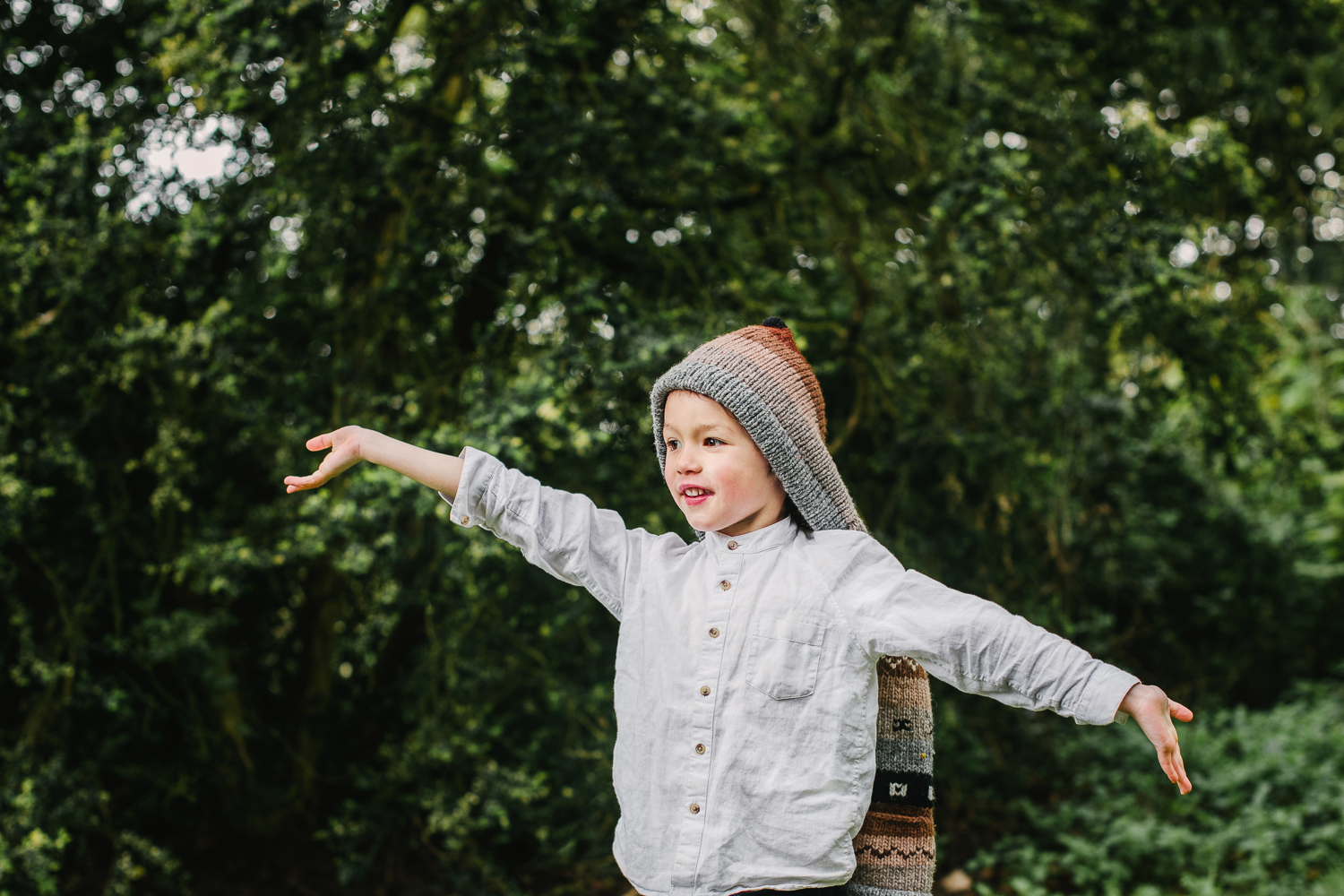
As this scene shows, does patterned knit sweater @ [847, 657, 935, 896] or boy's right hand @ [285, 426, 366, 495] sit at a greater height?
boy's right hand @ [285, 426, 366, 495]

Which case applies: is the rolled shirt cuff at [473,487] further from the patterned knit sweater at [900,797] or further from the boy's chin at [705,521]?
the patterned knit sweater at [900,797]

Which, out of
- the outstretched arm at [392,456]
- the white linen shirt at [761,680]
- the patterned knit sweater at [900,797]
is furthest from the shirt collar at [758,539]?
the outstretched arm at [392,456]

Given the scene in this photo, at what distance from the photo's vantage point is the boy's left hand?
4.25 ft

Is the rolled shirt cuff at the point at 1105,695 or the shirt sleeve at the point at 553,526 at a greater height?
the shirt sleeve at the point at 553,526

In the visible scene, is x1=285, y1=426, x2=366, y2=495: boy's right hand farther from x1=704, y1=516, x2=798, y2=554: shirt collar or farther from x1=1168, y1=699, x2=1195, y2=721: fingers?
x1=1168, y1=699, x2=1195, y2=721: fingers

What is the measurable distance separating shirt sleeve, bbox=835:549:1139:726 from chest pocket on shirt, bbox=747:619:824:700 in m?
0.07

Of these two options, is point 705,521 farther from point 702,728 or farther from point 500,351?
point 500,351

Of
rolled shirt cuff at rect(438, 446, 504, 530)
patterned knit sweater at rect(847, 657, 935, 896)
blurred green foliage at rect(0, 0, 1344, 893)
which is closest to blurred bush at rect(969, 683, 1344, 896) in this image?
blurred green foliage at rect(0, 0, 1344, 893)

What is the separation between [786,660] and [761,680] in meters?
0.05

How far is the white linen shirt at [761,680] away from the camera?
1501mm

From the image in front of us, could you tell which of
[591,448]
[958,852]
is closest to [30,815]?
[591,448]

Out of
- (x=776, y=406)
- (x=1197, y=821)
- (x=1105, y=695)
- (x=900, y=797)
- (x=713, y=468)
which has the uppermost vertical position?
(x=776, y=406)

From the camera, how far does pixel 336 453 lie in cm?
160

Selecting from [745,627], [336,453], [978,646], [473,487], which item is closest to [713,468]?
[745,627]
